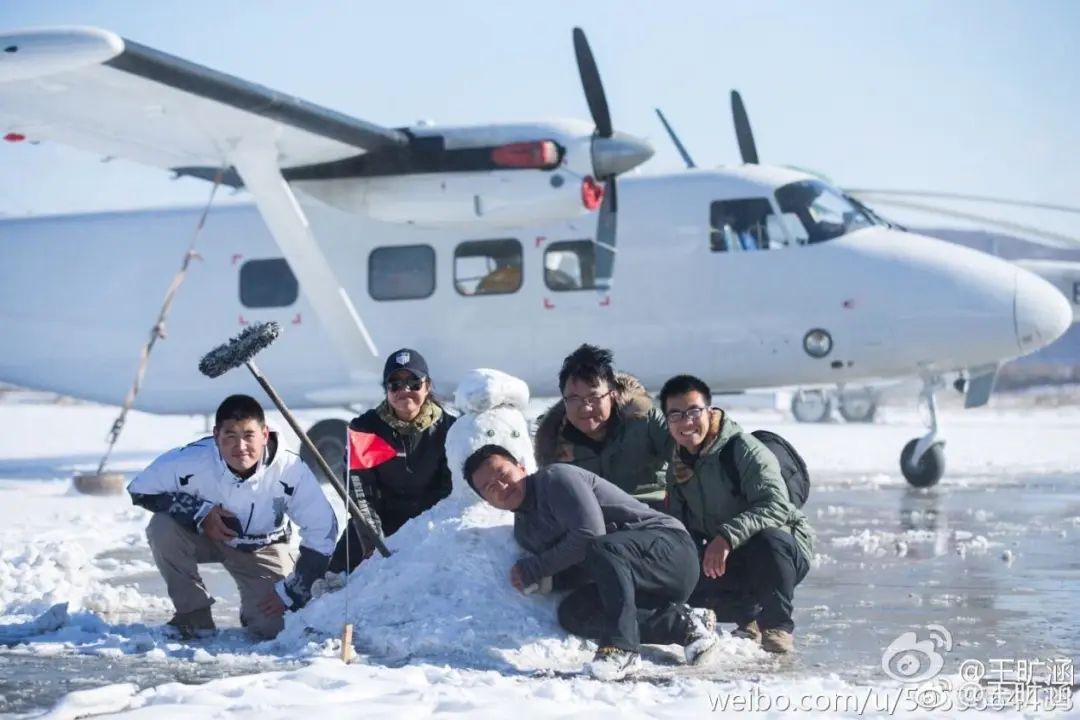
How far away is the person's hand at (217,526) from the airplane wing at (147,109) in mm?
4465

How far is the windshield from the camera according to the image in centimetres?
1355

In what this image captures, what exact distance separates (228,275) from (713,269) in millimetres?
5104

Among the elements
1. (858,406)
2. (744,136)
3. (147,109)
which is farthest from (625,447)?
(858,406)

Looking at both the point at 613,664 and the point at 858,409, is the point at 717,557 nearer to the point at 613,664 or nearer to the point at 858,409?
the point at 613,664

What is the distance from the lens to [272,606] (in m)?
6.15

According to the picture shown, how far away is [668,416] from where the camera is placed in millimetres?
5926

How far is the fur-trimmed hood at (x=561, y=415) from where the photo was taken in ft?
20.8

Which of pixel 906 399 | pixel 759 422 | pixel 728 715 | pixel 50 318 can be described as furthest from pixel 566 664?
pixel 906 399

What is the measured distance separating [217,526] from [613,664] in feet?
6.83

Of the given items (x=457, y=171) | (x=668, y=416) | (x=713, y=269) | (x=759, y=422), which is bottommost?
(x=759, y=422)

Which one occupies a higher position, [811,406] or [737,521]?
[737,521]

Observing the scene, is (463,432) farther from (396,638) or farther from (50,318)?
(50,318)

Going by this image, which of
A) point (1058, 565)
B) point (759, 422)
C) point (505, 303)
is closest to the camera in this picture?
point (1058, 565)

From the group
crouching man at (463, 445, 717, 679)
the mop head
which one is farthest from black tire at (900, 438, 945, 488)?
the mop head
